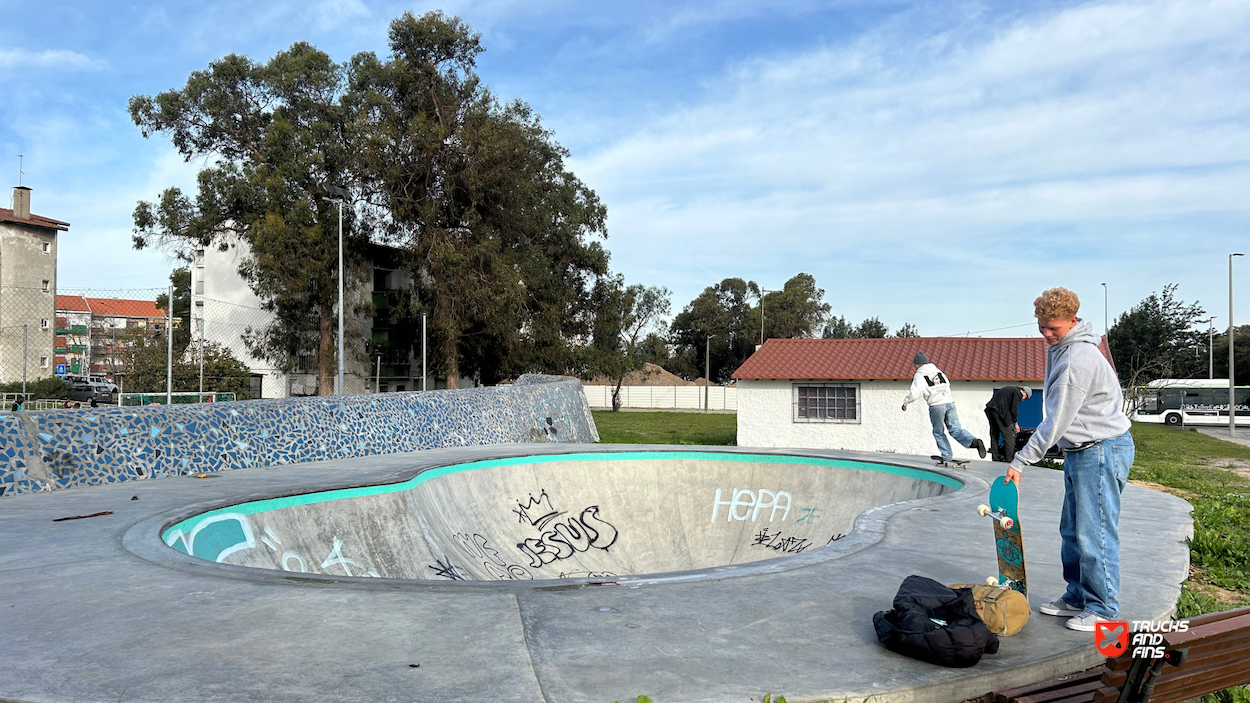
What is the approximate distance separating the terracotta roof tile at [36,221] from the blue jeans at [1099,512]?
51.2 m

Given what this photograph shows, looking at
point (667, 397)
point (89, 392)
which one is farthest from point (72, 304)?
point (667, 397)

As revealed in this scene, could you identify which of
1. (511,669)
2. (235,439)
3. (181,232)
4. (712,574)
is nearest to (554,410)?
(235,439)

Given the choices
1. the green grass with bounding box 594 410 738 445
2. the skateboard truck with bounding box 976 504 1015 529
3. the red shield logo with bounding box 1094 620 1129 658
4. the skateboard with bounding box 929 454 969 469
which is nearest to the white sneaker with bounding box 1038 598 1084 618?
the red shield logo with bounding box 1094 620 1129 658

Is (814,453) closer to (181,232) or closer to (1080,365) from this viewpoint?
(1080,365)

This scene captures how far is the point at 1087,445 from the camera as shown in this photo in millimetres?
4070

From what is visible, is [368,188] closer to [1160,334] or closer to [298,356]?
[298,356]

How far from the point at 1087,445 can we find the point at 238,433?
37.6 ft

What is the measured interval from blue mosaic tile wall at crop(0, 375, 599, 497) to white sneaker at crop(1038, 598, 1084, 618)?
34.4ft

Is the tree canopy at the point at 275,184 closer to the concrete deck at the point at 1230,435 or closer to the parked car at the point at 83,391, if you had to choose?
the parked car at the point at 83,391

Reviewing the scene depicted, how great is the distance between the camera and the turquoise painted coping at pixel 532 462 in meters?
8.37

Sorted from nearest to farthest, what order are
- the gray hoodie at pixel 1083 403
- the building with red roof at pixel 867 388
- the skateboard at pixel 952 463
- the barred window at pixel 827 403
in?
the gray hoodie at pixel 1083 403 < the skateboard at pixel 952 463 < the building with red roof at pixel 867 388 < the barred window at pixel 827 403

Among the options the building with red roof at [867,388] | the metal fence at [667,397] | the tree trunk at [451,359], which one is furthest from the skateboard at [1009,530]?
the metal fence at [667,397]

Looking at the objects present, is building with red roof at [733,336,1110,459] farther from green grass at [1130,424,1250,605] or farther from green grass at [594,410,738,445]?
green grass at [1130,424,1250,605]

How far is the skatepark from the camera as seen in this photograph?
348 cm
